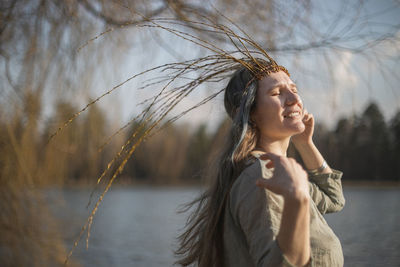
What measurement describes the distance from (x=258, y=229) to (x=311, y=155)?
1.80 feet

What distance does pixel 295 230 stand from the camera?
819mm

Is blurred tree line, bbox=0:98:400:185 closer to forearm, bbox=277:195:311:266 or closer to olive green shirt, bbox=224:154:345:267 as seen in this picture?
olive green shirt, bbox=224:154:345:267

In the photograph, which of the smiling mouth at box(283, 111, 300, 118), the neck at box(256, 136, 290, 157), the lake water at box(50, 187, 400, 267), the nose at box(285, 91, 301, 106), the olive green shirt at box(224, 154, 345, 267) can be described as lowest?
the lake water at box(50, 187, 400, 267)

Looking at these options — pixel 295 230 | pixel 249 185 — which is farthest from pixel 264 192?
pixel 295 230

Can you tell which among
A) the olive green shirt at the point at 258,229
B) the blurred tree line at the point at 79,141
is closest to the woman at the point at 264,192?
the olive green shirt at the point at 258,229

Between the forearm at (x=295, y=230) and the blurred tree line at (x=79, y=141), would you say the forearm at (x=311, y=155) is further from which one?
the forearm at (x=295, y=230)

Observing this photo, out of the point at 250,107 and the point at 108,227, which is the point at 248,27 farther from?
the point at 108,227

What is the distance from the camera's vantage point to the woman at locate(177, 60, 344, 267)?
831 mm

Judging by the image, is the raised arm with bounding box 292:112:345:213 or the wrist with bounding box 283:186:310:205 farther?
the raised arm with bounding box 292:112:345:213

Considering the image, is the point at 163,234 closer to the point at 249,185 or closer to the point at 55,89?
the point at 55,89

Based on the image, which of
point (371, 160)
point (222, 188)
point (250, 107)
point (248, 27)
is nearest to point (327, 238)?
point (222, 188)

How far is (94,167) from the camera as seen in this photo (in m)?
2.26

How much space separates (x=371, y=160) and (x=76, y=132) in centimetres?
242

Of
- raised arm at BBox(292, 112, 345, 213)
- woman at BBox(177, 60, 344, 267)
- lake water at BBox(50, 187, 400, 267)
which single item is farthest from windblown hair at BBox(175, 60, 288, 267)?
lake water at BBox(50, 187, 400, 267)
